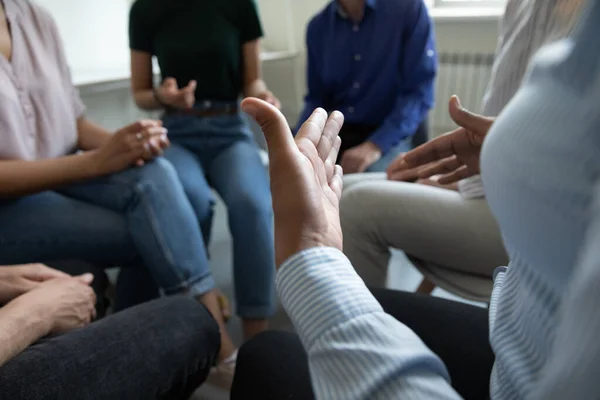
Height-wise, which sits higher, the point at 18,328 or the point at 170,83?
the point at 170,83

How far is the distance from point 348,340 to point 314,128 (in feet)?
0.77

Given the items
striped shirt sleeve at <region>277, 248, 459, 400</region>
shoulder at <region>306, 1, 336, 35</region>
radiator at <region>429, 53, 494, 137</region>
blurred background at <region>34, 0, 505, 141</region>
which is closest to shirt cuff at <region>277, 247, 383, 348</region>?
striped shirt sleeve at <region>277, 248, 459, 400</region>

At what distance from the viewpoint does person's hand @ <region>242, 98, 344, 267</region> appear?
1.26ft

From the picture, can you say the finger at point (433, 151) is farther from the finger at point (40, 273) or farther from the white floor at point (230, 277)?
the finger at point (40, 273)

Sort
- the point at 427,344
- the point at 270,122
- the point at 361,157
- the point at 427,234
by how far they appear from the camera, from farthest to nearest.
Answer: the point at 361,157 → the point at 427,234 → the point at 427,344 → the point at 270,122

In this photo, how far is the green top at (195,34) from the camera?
1.27 m

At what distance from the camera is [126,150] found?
94 centimetres

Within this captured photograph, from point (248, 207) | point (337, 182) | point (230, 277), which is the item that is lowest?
point (230, 277)

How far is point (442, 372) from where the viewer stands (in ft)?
1.10

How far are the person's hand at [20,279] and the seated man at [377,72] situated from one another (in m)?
0.70

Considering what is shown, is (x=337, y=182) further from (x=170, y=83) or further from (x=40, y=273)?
(x=170, y=83)

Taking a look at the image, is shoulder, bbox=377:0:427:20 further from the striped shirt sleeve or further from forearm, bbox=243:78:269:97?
the striped shirt sleeve

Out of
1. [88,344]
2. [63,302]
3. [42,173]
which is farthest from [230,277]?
[88,344]

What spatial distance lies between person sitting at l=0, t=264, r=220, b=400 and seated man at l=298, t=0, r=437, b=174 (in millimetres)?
641
